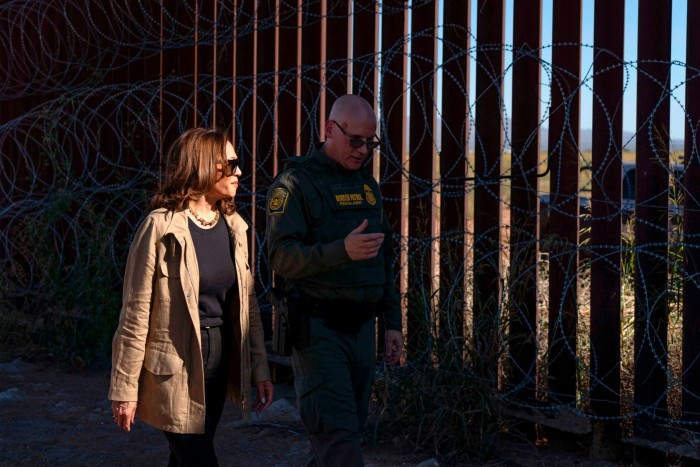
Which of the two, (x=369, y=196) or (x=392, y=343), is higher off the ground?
(x=369, y=196)

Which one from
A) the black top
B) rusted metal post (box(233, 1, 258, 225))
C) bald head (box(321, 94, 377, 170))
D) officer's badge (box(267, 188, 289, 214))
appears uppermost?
rusted metal post (box(233, 1, 258, 225))

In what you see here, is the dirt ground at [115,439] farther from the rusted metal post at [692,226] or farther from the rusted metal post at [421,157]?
the rusted metal post at [421,157]

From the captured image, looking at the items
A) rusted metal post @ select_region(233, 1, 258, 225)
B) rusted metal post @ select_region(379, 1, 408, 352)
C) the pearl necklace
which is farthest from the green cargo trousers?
rusted metal post @ select_region(233, 1, 258, 225)

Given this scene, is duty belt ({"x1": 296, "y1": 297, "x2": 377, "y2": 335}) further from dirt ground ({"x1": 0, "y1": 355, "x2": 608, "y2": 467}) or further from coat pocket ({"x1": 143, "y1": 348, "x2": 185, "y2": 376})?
dirt ground ({"x1": 0, "y1": 355, "x2": 608, "y2": 467})

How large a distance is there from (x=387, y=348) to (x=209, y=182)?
3.04 feet

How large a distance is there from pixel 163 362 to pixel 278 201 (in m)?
0.68

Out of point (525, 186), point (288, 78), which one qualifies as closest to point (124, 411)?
point (525, 186)

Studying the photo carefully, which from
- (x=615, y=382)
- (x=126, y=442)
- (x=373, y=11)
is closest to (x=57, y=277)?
(x=126, y=442)

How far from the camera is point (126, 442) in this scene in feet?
17.4

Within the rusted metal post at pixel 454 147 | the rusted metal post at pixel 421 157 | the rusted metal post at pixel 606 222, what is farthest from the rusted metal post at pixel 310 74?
the rusted metal post at pixel 606 222

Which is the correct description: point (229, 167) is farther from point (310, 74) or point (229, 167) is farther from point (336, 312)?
point (310, 74)

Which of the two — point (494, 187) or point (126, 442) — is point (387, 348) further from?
point (126, 442)

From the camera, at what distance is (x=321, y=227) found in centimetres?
357

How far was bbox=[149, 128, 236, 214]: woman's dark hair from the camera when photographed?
3559 mm
